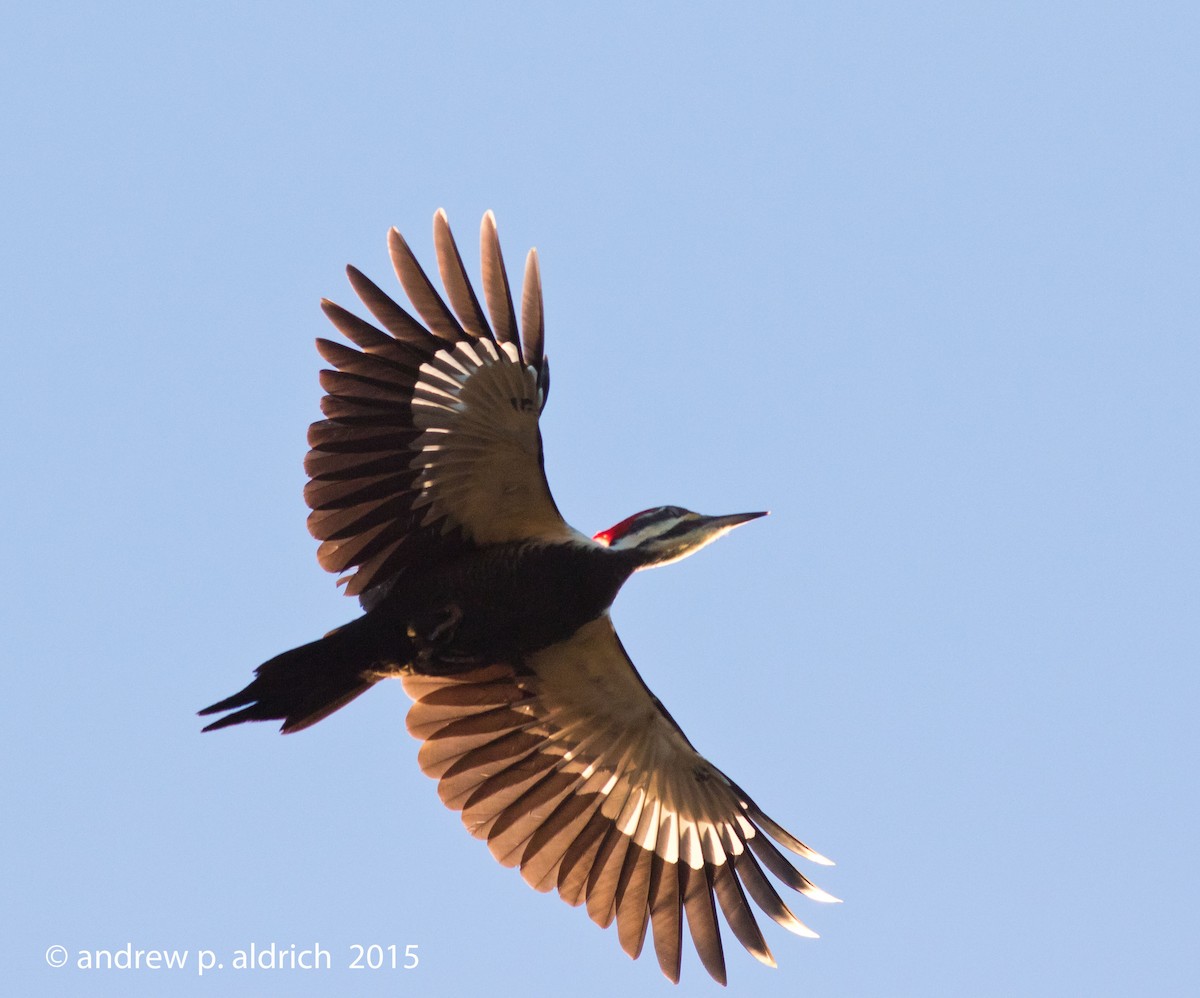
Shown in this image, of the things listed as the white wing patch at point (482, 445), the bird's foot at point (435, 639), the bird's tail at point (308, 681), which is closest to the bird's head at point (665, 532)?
the white wing patch at point (482, 445)

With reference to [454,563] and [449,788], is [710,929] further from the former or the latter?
[454,563]

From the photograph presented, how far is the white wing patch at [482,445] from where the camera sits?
7.96m

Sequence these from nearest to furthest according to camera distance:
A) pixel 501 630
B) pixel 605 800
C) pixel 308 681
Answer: pixel 308 681, pixel 501 630, pixel 605 800

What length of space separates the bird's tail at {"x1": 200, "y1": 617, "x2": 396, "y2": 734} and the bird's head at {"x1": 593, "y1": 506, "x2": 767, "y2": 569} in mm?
1303

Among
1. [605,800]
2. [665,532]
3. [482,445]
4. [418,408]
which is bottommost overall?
[605,800]

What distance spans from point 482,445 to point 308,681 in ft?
4.59

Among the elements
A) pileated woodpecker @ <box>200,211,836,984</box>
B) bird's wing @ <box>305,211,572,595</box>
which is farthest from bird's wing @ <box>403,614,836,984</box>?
bird's wing @ <box>305,211,572,595</box>

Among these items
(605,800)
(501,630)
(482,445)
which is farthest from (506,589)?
(605,800)

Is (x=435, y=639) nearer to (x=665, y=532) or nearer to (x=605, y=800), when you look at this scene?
(x=665, y=532)

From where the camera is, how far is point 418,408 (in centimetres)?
801

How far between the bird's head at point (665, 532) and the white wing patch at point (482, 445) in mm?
292

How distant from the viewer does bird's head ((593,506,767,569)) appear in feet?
27.0

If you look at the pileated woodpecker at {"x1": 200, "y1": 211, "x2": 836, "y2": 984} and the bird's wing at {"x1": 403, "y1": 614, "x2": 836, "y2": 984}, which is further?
the bird's wing at {"x1": 403, "y1": 614, "x2": 836, "y2": 984}

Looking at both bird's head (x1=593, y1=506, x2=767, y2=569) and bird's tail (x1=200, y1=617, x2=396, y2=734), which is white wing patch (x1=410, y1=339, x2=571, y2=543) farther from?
bird's tail (x1=200, y1=617, x2=396, y2=734)
